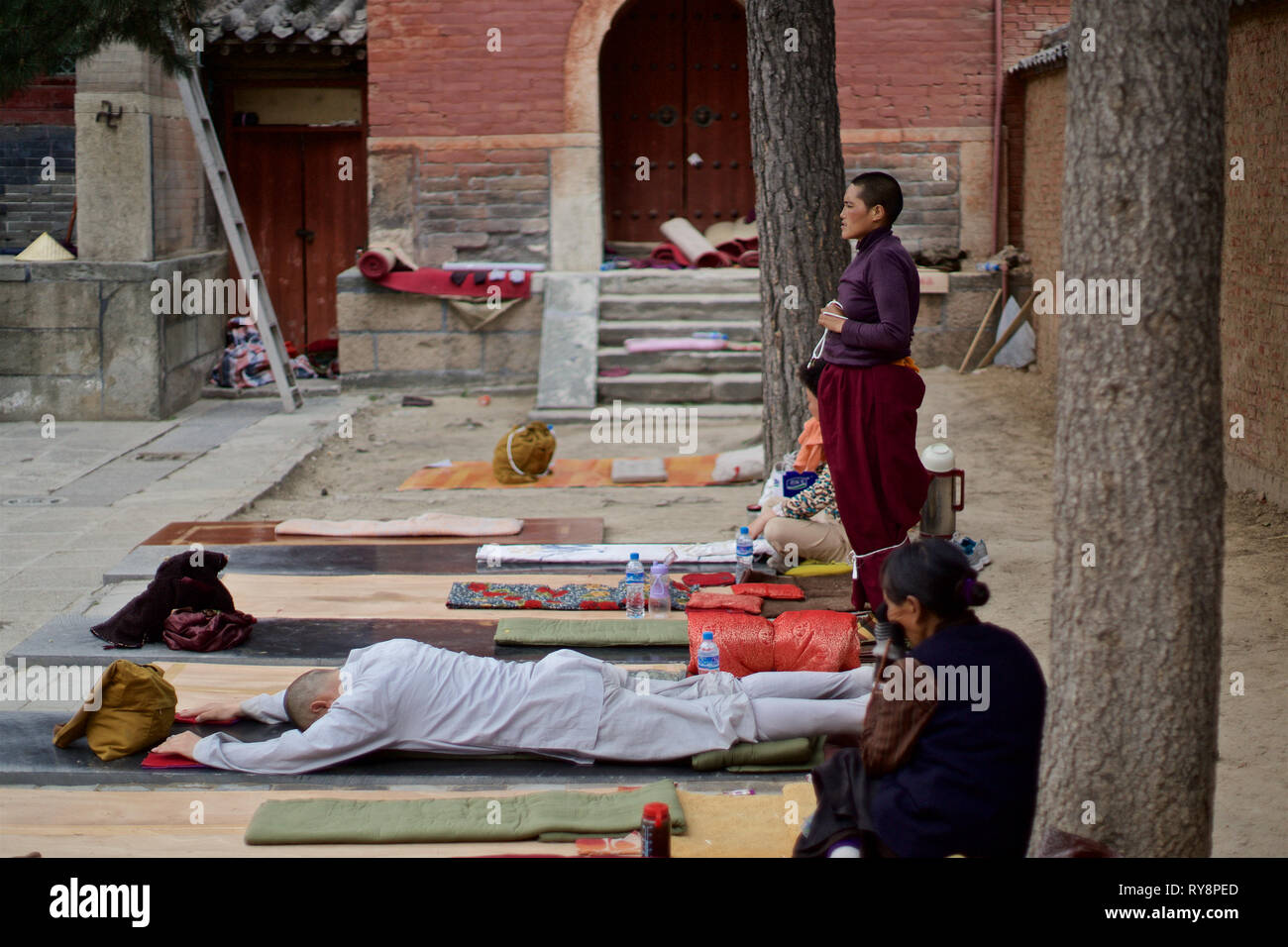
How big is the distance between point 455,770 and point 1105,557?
2165 millimetres

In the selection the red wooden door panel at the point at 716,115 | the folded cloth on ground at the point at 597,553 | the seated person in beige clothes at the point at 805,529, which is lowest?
the folded cloth on ground at the point at 597,553

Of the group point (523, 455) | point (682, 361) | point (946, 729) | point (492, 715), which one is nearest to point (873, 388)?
point (492, 715)

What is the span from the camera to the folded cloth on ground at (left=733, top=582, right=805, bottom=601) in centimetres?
620

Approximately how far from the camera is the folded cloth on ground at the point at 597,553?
7.05 m

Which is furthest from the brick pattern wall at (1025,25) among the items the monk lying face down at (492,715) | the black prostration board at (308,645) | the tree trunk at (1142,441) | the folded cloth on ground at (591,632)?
the tree trunk at (1142,441)

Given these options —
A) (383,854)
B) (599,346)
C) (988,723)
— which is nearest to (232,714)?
Answer: (383,854)

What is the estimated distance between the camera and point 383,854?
4.01m

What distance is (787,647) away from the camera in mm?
5324

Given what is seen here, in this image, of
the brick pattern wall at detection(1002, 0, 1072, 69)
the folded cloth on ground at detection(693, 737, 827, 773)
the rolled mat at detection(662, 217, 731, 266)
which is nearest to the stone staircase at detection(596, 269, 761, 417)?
the rolled mat at detection(662, 217, 731, 266)

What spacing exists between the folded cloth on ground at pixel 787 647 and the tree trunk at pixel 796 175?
2.73m

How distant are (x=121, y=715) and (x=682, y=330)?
884 centimetres

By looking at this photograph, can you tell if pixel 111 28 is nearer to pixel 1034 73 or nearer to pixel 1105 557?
pixel 1105 557

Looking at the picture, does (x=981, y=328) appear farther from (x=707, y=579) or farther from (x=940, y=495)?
(x=707, y=579)

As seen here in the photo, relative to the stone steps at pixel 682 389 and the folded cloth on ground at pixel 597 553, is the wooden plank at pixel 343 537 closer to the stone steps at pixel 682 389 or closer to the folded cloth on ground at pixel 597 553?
the folded cloth on ground at pixel 597 553
